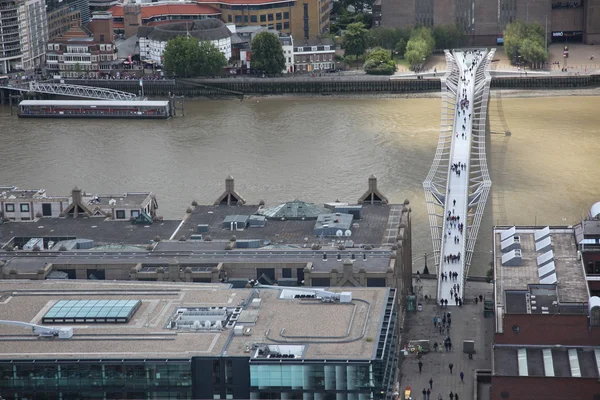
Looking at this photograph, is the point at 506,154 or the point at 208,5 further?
the point at 208,5

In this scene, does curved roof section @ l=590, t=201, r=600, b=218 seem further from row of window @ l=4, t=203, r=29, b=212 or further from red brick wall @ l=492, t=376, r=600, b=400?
row of window @ l=4, t=203, r=29, b=212

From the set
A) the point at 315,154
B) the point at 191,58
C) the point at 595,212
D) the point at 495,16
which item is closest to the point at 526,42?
the point at 495,16

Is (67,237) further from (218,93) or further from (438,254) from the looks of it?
(218,93)

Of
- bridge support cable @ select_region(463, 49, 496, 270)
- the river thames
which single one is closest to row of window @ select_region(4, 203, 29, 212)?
the river thames

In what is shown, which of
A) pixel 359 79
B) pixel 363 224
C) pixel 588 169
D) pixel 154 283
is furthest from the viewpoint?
pixel 359 79

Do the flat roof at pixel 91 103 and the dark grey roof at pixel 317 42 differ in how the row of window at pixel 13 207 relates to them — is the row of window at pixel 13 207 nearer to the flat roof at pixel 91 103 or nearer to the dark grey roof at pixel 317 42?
the flat roof at pixel 91 103

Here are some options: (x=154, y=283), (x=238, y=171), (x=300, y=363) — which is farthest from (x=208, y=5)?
(x=300, y=363)
